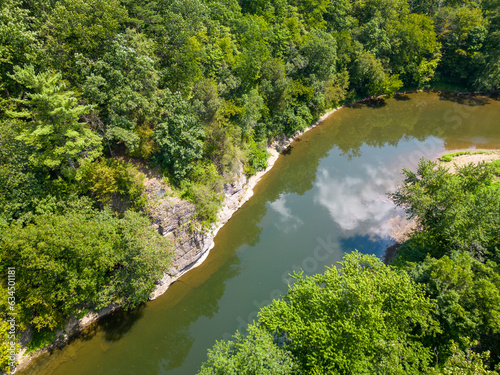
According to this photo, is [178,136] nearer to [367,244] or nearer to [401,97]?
[367,244]

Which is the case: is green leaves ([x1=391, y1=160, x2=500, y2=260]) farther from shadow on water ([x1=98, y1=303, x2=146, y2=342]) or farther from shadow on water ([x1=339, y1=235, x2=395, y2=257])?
shadow on water ([x1=98, y1=303, x2=146, y2=342])

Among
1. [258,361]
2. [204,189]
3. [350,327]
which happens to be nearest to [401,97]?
[204,189]

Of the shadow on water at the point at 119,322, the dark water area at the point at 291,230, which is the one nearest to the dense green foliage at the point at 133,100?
the shadow on water at the point at 119,322

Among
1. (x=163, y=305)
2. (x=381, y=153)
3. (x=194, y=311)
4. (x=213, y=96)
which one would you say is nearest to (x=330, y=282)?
(x=194, y=311)

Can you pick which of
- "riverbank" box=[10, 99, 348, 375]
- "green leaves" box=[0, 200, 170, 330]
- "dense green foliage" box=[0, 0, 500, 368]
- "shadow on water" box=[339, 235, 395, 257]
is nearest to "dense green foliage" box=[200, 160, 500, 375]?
"shadow on water" box=[339, 235, 395, 257]

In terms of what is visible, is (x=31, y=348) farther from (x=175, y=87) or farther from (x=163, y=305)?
(x=175, y=87)

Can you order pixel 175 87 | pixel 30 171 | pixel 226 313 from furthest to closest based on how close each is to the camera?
Answer: pixel 175 87 → pixel 226 313 → pixel 30 171
